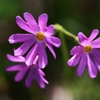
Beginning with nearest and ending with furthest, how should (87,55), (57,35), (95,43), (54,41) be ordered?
1. (54,41)
2. (95,43)
3. (87,55)
4. (57,35)

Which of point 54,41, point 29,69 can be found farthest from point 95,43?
point 29,69

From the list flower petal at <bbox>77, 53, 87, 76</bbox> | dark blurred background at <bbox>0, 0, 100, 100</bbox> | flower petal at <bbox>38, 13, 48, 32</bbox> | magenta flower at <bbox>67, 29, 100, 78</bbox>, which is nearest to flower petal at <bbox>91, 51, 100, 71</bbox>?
magenta flower at <bbox>67, 29, 100, 78</bbox>

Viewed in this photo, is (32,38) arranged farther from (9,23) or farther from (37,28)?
(9,23)

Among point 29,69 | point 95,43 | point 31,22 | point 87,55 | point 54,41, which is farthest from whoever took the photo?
point 29,69

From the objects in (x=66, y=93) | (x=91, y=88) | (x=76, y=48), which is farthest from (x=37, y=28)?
(x=66, y=93)

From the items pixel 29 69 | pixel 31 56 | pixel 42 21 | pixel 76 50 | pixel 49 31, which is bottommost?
pixel 29 69

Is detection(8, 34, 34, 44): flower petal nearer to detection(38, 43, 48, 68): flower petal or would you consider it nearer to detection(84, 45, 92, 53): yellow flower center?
detection(38, 43, 48, 68): flower petal

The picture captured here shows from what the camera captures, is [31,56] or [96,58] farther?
[96,58]

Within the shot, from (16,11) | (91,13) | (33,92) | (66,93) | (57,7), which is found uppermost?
(16,11)

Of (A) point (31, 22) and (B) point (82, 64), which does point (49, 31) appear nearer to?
(A) point (31, 22)
